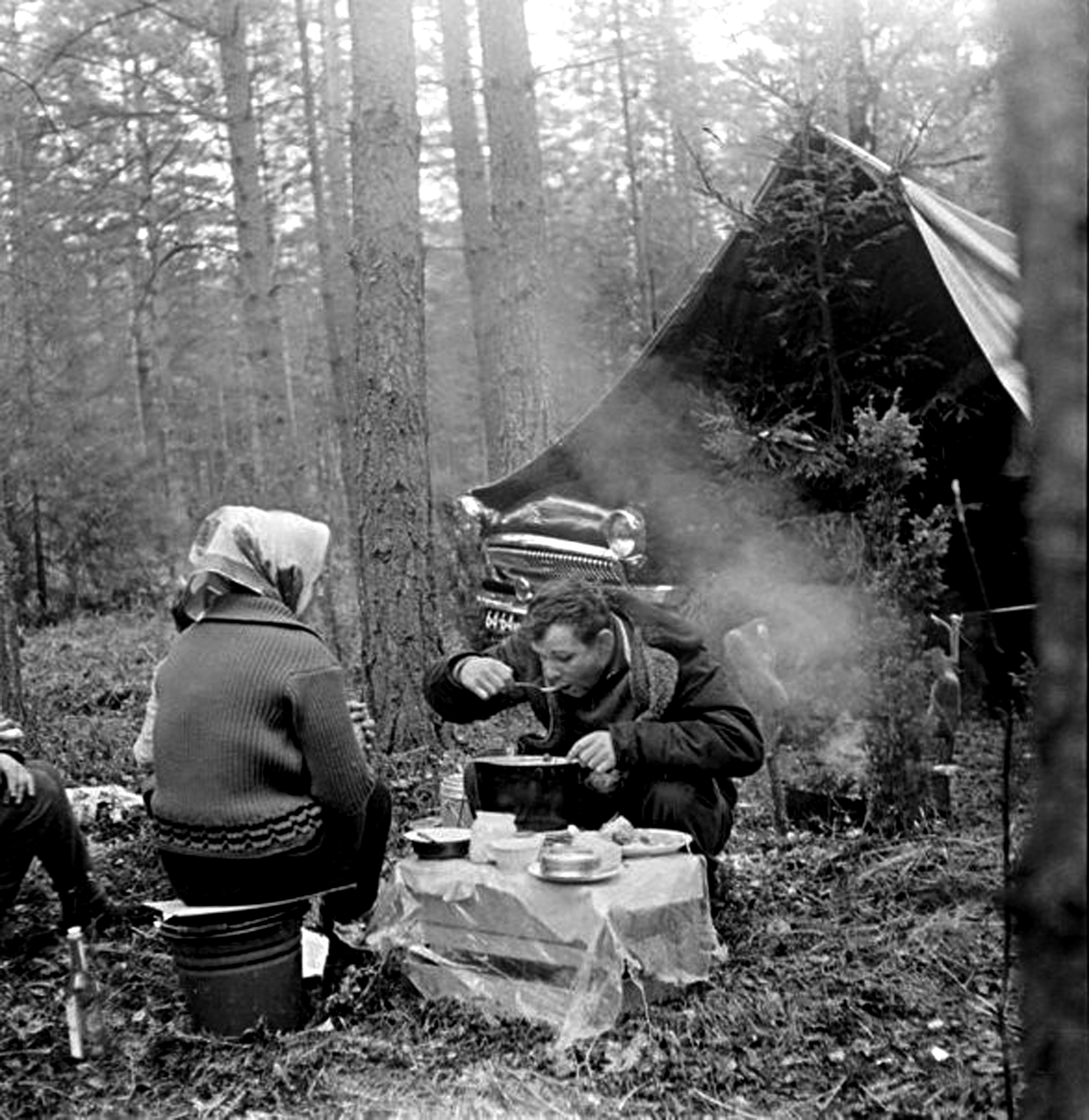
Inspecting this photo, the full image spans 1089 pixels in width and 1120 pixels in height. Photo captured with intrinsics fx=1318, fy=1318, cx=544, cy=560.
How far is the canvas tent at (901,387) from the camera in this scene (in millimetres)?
6879

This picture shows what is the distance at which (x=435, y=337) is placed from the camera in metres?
27.9

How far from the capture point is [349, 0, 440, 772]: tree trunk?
6.50m

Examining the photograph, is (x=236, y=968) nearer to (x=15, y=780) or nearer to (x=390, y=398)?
(x=15, y=780)

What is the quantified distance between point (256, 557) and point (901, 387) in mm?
4467

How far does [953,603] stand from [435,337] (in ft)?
70.5

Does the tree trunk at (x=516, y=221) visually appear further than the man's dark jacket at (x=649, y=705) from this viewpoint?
Yes

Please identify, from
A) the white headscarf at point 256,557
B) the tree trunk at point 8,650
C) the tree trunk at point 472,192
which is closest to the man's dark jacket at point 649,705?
the white headscarf at point 256,557

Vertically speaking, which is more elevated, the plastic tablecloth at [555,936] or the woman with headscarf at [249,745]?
the woman with headscarf at [249,745]

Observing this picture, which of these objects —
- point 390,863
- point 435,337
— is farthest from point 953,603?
point 435,337

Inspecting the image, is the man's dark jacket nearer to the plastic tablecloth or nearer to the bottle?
the plastic tablecloth

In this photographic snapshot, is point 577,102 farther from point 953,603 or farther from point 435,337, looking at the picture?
point 953,603

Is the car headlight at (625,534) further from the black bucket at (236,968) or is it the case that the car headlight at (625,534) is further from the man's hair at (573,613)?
the black bucket at (236,968)

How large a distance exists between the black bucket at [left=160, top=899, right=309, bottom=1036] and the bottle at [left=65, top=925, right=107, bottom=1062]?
0.75 ft

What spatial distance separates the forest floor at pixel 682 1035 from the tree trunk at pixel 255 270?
885cm
